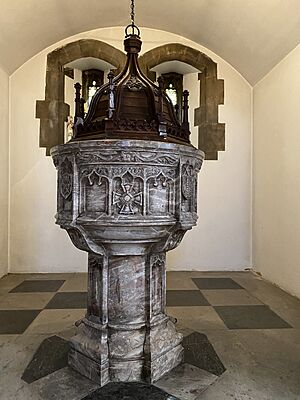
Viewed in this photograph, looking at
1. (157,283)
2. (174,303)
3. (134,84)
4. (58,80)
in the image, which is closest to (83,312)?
(174,303)

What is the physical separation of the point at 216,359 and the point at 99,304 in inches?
32.1

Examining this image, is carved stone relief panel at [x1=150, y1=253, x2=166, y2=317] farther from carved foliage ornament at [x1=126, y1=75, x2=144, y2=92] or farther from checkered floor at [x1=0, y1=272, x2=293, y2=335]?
carved foliage ornament at [x1=126, y1=75, x2=144, y2=92]

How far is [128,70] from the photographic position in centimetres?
192

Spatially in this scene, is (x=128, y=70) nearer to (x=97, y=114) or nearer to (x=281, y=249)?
(x=97, y=114)

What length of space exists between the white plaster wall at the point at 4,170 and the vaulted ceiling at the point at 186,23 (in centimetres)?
31

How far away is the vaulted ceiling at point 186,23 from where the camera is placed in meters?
3.16

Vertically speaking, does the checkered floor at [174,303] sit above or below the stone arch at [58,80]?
below

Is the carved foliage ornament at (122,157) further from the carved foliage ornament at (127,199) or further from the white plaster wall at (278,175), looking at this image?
the white plaster wall at (278,175)

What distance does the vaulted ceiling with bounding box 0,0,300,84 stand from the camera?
316 cm

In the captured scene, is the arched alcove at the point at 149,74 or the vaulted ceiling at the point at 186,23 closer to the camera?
the vaulted ceiling at the point at 186,23

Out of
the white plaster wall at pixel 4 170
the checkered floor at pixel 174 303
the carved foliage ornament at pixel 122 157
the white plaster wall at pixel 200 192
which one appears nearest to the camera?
the carved foliage ornament at pixel 122 157

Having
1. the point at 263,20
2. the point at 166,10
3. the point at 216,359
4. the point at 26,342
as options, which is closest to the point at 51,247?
the point at 26,342

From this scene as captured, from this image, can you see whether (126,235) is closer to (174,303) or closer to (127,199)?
(127,199)

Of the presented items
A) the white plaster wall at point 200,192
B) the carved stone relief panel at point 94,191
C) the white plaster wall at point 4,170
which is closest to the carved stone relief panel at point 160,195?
the carved stone relief panel at point 94,191
